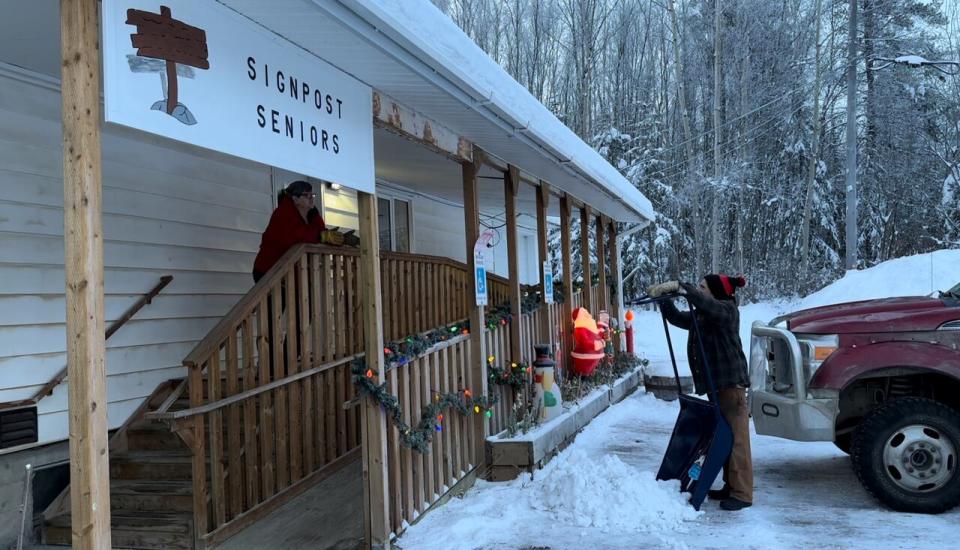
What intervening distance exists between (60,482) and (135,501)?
1.62ft

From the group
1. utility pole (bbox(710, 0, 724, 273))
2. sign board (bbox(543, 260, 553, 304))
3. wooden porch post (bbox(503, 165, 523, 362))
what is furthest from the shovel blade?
utility pole (bbox(710, 0, 724, 273))

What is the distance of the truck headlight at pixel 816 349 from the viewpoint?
5102 mm

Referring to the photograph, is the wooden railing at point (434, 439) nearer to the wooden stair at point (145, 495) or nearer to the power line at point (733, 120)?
the wooden stair at point (145, 495)

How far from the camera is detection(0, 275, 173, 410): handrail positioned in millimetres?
4406

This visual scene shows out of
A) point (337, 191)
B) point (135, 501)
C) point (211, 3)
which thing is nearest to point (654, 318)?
point (337, 191)

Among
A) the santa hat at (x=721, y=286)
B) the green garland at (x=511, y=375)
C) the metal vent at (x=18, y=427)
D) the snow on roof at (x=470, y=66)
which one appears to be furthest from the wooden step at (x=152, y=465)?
the santa hat at (x=721, y=286)

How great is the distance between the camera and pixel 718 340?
509cm

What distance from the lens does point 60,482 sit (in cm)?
464

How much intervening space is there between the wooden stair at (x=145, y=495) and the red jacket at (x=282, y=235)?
4.80 feet

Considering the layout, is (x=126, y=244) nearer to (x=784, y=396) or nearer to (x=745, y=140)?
(x=784, y=396)

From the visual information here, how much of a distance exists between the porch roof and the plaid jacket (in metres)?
1.88

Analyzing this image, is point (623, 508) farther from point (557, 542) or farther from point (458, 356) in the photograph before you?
point (458, 356)

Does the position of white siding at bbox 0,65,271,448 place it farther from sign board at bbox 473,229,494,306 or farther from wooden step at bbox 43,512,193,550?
sign board at bbox 473,229,494,306

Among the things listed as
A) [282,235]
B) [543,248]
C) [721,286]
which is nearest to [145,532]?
[282,235]
